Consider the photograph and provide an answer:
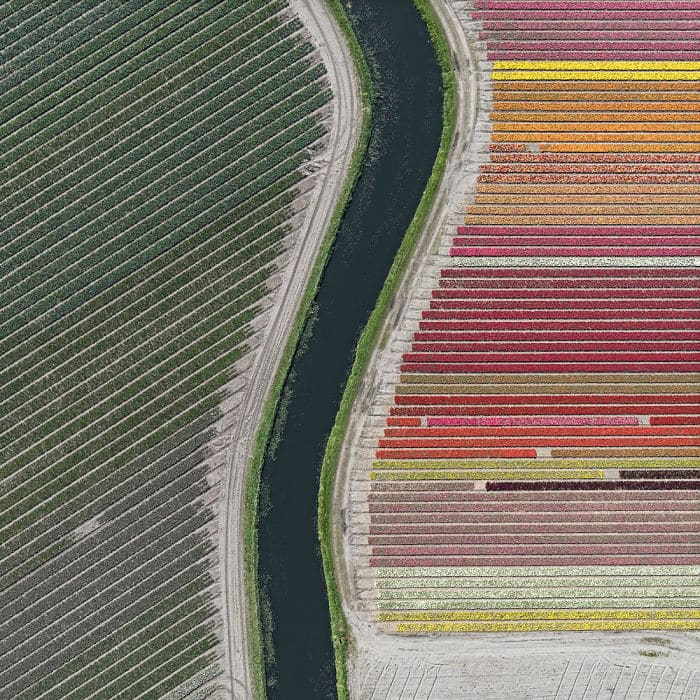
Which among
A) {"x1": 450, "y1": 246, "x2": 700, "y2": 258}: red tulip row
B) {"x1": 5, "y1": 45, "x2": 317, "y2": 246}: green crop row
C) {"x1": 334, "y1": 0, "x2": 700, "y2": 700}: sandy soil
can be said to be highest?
{"x1": 5, "y1": 45, "x2": 317, "y2": 246}: green crop row

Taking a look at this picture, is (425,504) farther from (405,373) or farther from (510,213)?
(510,213)

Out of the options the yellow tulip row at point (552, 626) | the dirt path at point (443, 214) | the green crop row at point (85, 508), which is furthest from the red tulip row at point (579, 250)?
the yellow tulip row at point (552, 626)

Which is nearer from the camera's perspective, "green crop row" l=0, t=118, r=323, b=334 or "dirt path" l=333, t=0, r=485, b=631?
"green crop row" l=0, t=118, r=323, b=334

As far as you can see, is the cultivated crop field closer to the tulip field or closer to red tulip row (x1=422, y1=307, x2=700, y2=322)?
the tulip field

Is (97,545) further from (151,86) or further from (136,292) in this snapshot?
(151,86)

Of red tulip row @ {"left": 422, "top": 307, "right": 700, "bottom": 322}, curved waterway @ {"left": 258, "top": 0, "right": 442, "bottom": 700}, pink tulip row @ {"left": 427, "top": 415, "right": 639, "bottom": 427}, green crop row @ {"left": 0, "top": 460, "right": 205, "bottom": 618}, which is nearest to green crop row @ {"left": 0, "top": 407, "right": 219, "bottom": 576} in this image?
green crop row @ {"left": 0, "top": 460, "right": 205, "bottom": 618}

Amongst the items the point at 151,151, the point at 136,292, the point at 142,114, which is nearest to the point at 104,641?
the point at 136,292

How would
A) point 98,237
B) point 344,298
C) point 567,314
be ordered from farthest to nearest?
Answer: point 344,298
point 567,314
point 98,237
